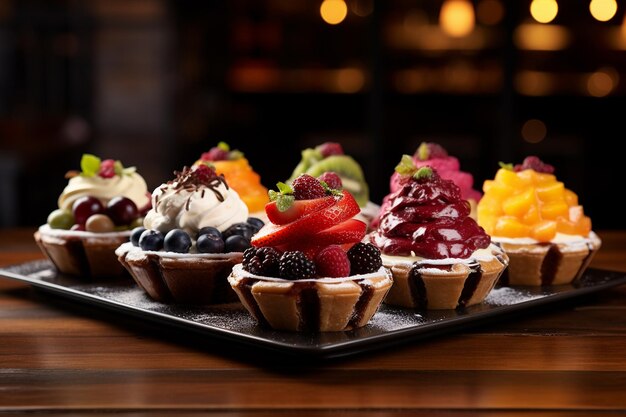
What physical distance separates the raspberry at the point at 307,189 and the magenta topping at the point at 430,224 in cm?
31

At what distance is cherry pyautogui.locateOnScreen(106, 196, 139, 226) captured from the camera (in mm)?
2863

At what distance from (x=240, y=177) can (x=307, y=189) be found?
90cm

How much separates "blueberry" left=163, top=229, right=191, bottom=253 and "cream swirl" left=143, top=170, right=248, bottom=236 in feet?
0.18

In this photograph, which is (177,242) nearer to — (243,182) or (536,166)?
(243,182)

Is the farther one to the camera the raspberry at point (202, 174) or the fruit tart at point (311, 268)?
the raspberry at point (202, 174)

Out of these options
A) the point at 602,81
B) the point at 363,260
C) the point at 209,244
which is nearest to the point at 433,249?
the point at 363,260

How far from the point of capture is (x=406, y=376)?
184cm

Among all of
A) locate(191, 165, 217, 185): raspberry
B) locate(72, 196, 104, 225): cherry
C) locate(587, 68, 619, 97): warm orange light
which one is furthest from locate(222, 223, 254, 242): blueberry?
locate(587, 68, 619, 97): warm orange light

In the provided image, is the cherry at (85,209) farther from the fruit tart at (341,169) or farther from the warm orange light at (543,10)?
the warm orange light at (543,10)

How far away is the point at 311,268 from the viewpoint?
2016mm

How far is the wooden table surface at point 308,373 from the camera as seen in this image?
5.44 feet

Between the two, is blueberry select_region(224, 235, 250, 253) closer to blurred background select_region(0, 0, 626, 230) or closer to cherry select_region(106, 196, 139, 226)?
cherry select_region(106, 196, 139, 226)

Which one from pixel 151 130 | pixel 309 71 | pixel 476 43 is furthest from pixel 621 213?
pixel 151 130

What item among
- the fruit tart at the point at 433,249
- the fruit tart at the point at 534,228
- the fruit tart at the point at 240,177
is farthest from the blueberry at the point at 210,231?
the fruit tart at the point at 534,228
